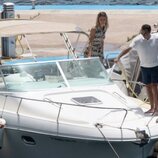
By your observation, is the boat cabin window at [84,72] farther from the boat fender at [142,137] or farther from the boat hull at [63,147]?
the boat fender at [142,137]

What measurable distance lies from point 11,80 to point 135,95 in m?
2.45

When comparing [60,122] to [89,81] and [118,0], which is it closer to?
[89,81]

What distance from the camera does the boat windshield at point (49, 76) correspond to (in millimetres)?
8734

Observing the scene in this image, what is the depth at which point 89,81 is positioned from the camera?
900 cm

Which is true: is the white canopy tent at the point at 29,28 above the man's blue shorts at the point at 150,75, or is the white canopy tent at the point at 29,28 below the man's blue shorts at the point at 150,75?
above

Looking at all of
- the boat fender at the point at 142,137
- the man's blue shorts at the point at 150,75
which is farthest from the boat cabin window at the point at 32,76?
the boat fender at the point at 142,137

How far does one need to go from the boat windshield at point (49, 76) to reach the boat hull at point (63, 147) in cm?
83

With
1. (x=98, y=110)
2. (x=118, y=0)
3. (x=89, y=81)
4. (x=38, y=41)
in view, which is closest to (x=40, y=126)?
(x=98, y=110)

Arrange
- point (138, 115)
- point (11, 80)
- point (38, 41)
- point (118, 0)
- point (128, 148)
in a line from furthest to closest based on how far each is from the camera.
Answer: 1. point (118, 0)
2. point (38, 41)
3. point (11, 80)
4. point (138, 115)
5. point (128, 148)

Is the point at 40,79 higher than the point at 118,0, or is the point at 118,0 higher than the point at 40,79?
the point at 40,79

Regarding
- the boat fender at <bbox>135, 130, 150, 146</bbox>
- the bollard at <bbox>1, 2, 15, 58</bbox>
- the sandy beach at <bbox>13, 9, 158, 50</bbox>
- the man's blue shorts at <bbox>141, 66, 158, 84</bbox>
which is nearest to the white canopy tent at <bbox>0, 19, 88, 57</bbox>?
the man's blue shorts at <bbox>141, 66, 158, 84</bbox>

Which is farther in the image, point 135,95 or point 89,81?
point 135,95

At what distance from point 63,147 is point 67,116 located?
43cm

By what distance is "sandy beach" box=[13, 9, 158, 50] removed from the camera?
22.3m
